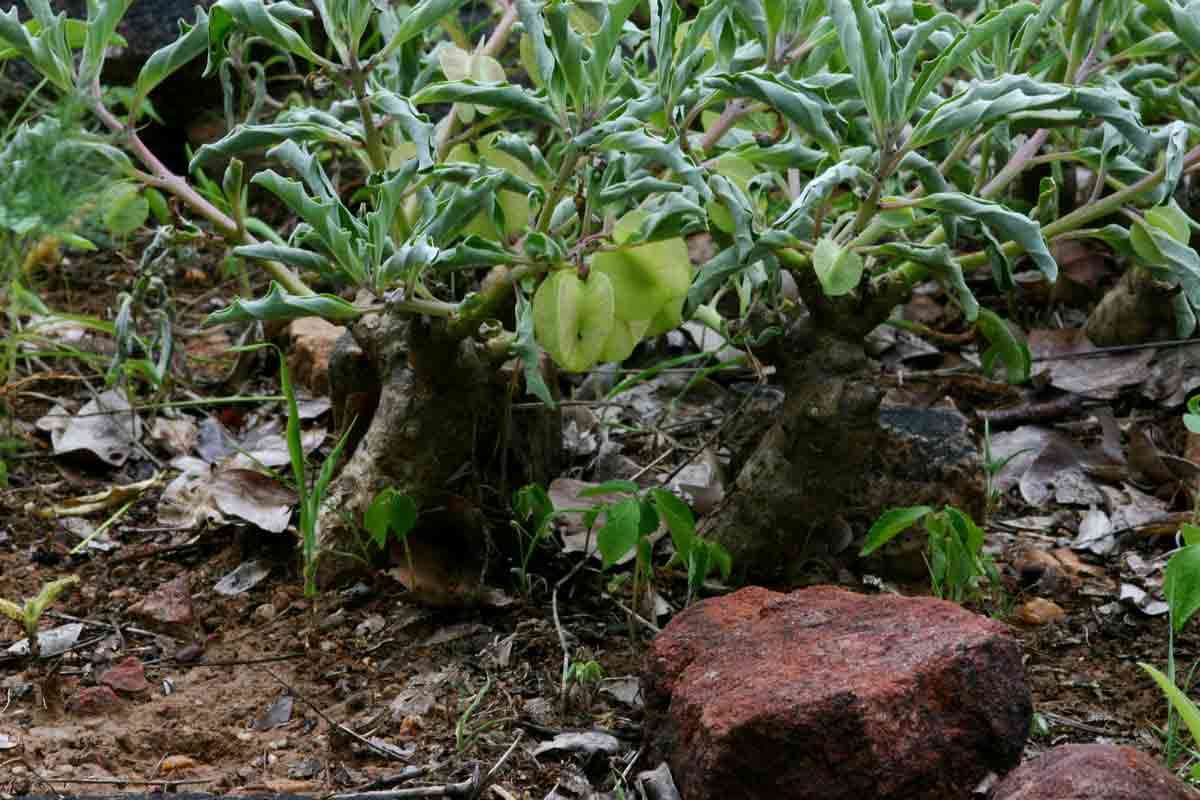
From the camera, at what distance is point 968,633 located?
1630 mm

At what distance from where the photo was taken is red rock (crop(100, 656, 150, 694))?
2.00m

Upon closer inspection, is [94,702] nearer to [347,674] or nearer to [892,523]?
[347,674]

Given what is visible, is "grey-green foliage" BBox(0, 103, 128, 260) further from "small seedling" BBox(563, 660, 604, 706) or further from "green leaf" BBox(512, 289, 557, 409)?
"small seedling" BBox(563, 660, 604, 706)

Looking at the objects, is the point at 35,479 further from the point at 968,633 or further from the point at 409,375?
the point at 968,633

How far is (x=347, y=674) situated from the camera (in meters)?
2.03

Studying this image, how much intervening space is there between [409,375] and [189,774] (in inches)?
28.3

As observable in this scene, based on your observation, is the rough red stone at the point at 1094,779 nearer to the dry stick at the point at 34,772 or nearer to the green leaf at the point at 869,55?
the green leaf at the point at 869,55

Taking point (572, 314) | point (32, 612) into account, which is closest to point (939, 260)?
point (572, 314)

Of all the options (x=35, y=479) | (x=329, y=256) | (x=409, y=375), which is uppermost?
(x=329, y=256)

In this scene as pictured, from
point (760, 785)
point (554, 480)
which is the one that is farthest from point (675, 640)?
point (554, 480)

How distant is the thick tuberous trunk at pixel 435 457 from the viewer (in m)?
2.21

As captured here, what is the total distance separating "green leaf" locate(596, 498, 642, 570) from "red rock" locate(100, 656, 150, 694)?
2.22ft

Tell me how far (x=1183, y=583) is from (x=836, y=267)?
0.59m

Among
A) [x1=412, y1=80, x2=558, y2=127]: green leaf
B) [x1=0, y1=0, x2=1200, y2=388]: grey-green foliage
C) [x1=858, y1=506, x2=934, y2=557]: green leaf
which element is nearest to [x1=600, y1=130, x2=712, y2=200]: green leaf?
[x1=0, y1=0, x2=1200, y2=388]: grey-green foliage
